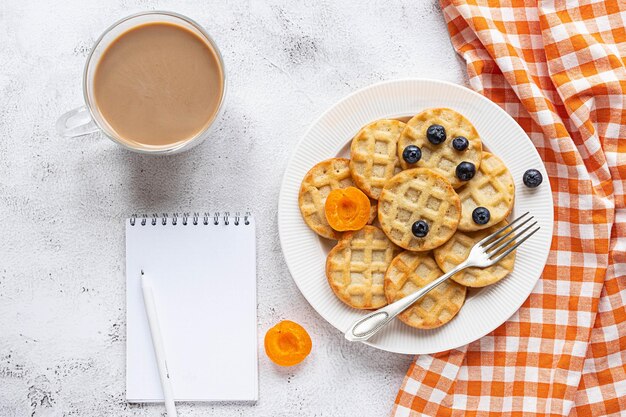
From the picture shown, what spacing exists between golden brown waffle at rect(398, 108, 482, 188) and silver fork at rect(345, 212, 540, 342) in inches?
5.8

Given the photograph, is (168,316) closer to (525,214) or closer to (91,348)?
(91,348)

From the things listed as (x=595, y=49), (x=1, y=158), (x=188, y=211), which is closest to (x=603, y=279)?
(x=595, y=49)

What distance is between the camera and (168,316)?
5.11 feet

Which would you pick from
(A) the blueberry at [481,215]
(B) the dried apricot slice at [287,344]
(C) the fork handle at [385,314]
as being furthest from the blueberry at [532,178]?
(B) the dried apricot slice at [287,344]

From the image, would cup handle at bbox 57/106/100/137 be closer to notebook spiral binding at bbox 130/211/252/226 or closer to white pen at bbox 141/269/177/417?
notebook spiral binding at bbox 130/211/252/226

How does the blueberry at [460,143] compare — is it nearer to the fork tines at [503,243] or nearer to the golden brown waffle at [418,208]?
the golden brown waffle at [418,208]

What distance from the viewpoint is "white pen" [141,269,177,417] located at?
5.02 ft

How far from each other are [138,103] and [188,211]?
326 millimetres

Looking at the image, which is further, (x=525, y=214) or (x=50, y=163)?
(x=50, y=163)

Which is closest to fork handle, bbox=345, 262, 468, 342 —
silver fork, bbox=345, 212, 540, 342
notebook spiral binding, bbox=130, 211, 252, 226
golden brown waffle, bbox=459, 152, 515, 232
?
silver fork, bbox=345, 212, 540, 342

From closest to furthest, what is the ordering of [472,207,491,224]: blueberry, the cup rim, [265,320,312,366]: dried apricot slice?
the cup rim < [472,207,491,224]: blueberry < [265,320,312,366]: dried apricot slice

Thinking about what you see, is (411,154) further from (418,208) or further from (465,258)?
(465,258)

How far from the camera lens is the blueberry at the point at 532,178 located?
145 cm

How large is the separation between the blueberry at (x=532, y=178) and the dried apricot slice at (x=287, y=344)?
2.02 ft
